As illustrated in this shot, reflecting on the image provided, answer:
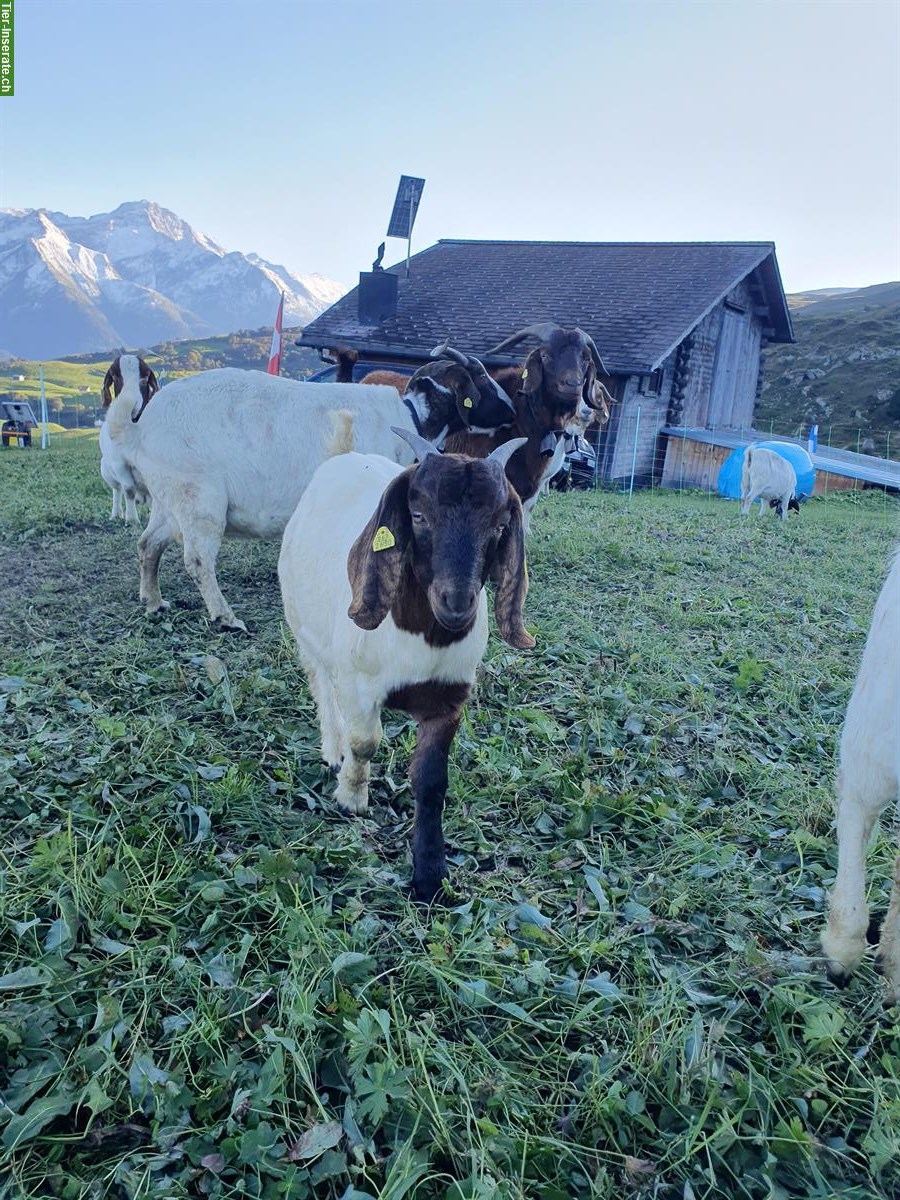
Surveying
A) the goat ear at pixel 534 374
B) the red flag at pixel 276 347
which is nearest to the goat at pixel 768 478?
the goat ear at pixel 534 374

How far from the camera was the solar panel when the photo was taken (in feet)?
79.3

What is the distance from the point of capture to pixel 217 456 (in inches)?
213

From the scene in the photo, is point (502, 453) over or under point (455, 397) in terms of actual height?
under

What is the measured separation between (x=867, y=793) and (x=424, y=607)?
157 centimetres

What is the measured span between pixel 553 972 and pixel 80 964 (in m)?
1.46

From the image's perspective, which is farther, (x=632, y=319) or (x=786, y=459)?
(x=632, y=319)

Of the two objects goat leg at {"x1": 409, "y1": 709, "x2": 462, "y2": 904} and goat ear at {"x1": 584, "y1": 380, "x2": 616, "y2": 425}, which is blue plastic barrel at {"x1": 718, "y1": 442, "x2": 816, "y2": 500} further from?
goat leg at {"x1": 409, "y1": 709, "x2": 462, "y2": 904}

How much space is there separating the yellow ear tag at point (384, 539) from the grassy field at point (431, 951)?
1175mm

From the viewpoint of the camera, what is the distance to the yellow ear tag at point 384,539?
2590mm

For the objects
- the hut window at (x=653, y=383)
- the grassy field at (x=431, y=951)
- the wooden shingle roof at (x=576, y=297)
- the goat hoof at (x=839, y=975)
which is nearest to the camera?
the grassy field at (x=431, y=951)

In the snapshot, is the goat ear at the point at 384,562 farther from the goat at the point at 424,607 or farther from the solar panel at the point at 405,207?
the solar panel at the point at 405,207

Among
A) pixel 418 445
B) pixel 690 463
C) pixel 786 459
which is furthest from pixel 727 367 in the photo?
pixel 418 445

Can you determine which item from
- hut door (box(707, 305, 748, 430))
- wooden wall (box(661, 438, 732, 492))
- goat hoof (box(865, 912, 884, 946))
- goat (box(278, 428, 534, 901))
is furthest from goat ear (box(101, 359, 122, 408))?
hut door (box(707, 305, 748, 430))

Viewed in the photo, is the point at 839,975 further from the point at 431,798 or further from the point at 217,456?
the point at 217,456
